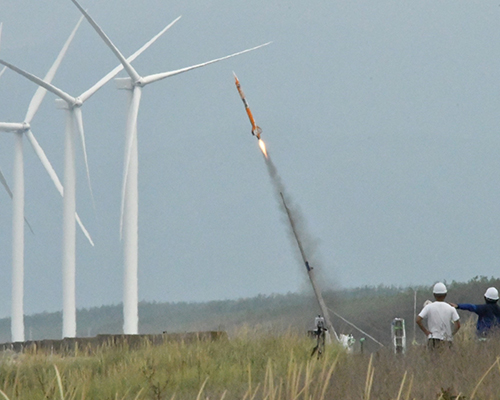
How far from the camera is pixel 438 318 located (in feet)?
62.7

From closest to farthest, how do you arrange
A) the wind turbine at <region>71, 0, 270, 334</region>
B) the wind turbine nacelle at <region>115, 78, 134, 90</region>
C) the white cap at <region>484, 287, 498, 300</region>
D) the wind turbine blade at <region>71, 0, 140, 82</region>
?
the white cap at <region>484, 287, 498, 300</region> → the wind turbine blade at <region>71, 0, 140, 82</region> → the wind turbine at <region>71, 0, 270, 334</region> → the wind turbine nacelle at <region>115, 78, 134, 90</region>

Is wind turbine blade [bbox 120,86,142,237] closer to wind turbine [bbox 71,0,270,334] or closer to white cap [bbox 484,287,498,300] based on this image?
wind turbine [bbox 71,0,270,334]

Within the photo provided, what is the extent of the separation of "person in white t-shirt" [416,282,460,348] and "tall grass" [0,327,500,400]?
12.9 inches

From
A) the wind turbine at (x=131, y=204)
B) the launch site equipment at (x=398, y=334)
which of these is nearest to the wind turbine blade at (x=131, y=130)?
the wind turbine at (x=131, y=204)

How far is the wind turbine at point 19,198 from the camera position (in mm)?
52312

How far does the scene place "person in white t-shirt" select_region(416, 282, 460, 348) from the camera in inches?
749

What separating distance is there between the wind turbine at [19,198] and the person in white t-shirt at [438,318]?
116 ft

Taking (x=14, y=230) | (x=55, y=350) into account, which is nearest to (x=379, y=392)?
(x=55, y=350)

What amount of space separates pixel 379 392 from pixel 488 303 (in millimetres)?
8250

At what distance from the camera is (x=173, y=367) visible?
67.0ft

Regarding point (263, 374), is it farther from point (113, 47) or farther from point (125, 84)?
point (125, 84)

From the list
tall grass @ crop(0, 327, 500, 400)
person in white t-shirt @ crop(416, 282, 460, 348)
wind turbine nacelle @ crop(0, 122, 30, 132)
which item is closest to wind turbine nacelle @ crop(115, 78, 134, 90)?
wind turbine nacelle @ crop(0, 122, 30, 132)

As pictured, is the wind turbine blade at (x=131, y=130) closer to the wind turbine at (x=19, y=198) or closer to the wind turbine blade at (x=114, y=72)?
the wind turbine blade at (x=114, y=72)

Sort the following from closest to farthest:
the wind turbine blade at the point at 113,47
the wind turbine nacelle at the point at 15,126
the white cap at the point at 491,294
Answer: the white cap at the point at 491,294 < the wind turbine blade at the point at 113,47 < the wind turbine nacelle at the point at 15,126
